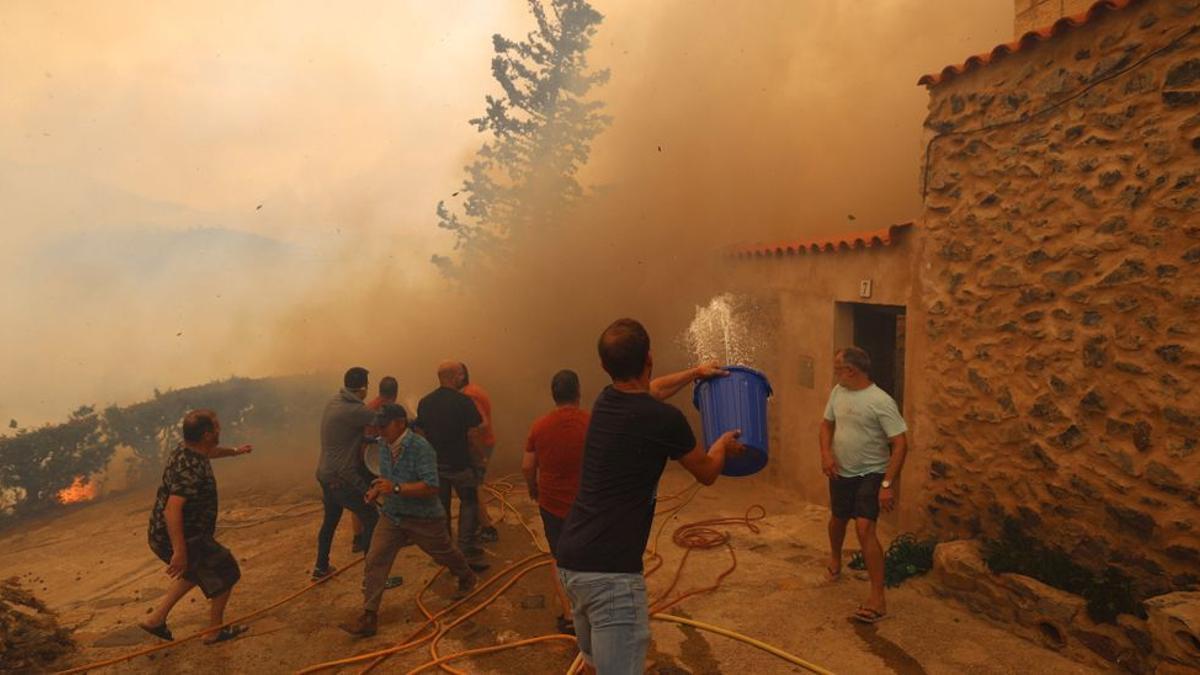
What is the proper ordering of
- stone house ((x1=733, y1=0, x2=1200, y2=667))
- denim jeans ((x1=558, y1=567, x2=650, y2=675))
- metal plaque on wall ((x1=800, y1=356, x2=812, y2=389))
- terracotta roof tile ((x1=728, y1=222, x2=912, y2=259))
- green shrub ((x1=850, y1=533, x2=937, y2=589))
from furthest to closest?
metal plaque on wall ((x1=800, y1=356, x2=812, y2=389)) < terracotta roof tile ((x1=728, y1=222, x2=912, y2=259)) < green shrub ((x1=850, y1=533, x2=937, y2=589)) < stone house ((x1=733, y1=0, x2=1200, y2=667)) < denim jeans ((x1=558, y1=567, x2=650, y2=675))

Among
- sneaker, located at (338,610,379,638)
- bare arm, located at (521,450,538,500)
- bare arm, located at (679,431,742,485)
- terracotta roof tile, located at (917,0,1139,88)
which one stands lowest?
sneaker, located at (338,610,379,638)

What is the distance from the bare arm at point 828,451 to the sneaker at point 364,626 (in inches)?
148

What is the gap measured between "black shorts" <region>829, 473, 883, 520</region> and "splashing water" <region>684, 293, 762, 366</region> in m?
3.80

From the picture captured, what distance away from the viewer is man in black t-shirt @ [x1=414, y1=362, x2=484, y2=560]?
19.6 ft

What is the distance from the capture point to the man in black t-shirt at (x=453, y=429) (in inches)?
236

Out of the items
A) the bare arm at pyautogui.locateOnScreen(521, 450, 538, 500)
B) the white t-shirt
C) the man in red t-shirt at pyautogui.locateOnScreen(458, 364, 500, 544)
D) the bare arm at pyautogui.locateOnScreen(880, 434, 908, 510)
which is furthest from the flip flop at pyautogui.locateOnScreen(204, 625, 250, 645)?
the bare arm at pyautogui.locateOnScreen(880, 434, 908, 510)

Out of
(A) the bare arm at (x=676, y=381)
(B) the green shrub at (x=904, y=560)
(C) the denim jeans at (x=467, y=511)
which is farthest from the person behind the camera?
(C) the denim jeans at (x=467, y=511)

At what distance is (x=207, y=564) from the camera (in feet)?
15.6

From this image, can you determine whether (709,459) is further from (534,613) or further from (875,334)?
(875,334)

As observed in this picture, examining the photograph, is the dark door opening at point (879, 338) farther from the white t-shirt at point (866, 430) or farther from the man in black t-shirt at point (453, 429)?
the man in black t-shirt at point (453, 429)

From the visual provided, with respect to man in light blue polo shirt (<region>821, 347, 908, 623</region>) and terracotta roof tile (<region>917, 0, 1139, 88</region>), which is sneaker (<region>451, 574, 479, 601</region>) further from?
terracotta roof tile (<region>917, 0, 1139, 88</region>)

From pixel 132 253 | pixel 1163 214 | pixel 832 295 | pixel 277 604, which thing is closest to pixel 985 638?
pixel 1163 214

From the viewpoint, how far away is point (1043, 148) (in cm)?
488

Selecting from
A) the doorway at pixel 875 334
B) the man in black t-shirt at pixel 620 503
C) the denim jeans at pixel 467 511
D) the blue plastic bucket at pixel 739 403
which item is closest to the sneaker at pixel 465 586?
the denim jeans at pixel 467 511
